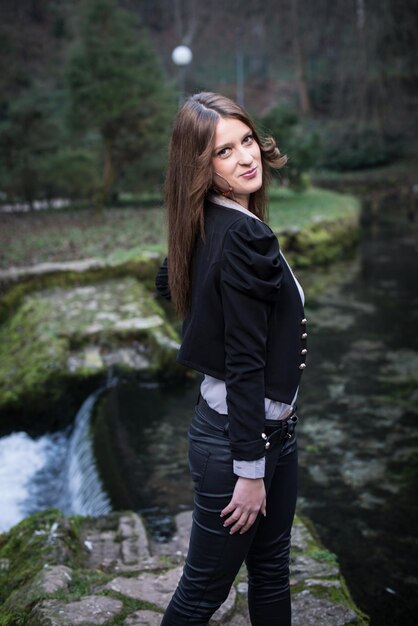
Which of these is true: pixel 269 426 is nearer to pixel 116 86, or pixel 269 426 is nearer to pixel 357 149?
pixel 116 86

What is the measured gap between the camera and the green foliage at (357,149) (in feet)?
96.5

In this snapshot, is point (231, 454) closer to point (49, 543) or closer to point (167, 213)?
point (167, 213)

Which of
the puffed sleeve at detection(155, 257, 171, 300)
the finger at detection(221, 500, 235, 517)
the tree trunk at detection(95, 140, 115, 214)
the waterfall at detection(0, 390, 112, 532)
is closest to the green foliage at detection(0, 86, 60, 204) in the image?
the tree trunk at detection(95, 140, 115, 214)

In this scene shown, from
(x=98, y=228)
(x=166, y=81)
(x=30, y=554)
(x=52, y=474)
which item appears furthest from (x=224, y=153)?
(x=166, y=81)

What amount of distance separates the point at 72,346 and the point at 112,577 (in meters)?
3.70

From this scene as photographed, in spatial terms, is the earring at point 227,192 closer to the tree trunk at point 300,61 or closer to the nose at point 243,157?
the nose at point 243,157

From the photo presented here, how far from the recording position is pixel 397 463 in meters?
4.91

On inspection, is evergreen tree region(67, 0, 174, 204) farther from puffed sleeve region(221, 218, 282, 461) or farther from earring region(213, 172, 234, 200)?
puffed sleeve region(221, 218, 282, 461)

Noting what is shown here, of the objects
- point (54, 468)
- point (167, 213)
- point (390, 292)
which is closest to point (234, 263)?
point (167, 213)

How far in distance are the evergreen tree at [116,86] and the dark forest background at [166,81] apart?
1.0 inches

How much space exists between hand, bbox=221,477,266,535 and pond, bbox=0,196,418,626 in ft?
5.65

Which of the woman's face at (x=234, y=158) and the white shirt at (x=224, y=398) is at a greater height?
the woman's face at (x=234, y=158)

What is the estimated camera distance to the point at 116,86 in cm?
1394

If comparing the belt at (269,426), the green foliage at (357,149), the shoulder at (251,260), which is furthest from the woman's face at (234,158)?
the green foliage at (357,149)
